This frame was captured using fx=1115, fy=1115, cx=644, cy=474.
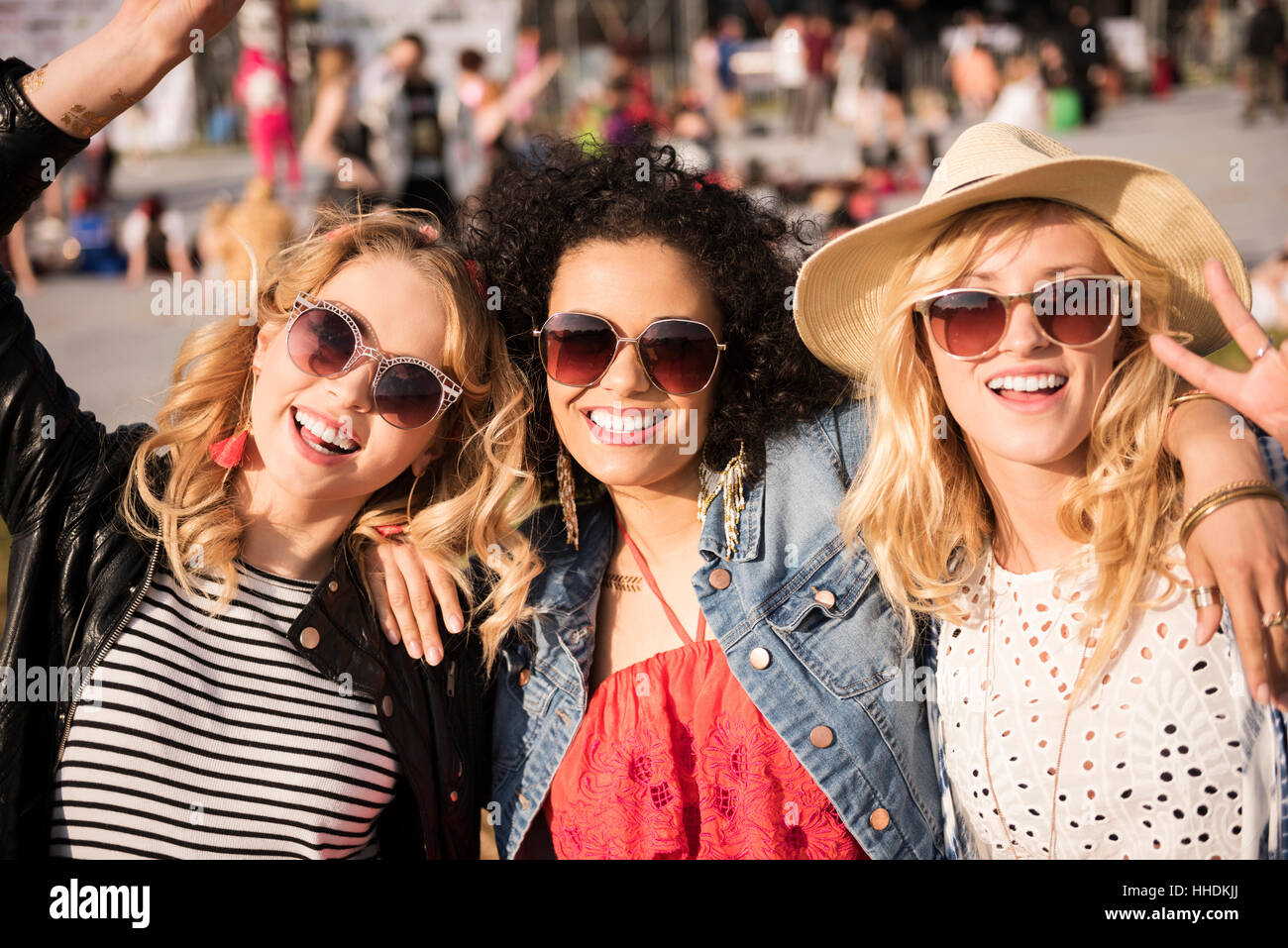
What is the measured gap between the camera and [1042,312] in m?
2.30

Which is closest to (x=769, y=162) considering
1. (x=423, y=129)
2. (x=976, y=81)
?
(x=976, y=81)

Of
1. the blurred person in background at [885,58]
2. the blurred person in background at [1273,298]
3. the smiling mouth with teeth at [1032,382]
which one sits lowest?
the smiling mouth with teeth at [1032,382]

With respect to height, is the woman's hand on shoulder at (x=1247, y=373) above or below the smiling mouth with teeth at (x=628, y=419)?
below

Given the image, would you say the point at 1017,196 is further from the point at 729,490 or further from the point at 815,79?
the point at 815,79

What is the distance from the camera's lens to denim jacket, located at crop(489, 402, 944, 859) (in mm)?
2586

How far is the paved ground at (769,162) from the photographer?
8953 millimetres

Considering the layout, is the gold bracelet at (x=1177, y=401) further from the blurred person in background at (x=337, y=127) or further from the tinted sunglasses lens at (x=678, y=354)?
the blurred person in background at (x=337, y=127)

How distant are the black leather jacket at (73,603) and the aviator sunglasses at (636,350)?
2.39 feet

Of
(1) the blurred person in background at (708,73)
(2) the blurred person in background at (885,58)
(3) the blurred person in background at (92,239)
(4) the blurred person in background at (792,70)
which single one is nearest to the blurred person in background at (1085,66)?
(2) the blurred person in background at (885,58)

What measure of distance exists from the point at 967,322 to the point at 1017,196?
317 mm

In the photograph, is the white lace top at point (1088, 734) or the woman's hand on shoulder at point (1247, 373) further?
the white lace top at point (1088, 734)

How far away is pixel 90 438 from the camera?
266 cm
